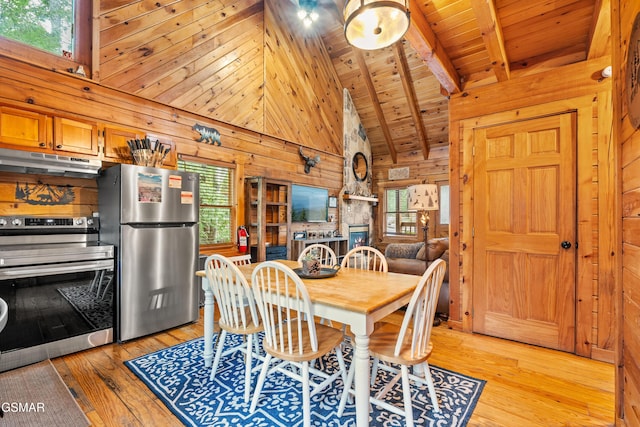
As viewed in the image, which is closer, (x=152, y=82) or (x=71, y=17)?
(x=71, y=17)

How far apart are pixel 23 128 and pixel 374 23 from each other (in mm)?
3012

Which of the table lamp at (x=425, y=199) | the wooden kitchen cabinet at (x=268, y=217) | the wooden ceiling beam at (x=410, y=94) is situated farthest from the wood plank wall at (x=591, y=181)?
the wooden kitchen cabinet at (x=268, y=217)

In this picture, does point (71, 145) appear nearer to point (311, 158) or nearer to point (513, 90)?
point (311, 158)

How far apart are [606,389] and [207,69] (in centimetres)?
518

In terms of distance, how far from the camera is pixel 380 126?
23.4 feet

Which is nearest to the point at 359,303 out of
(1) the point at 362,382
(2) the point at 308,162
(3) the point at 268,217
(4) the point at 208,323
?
(1) the point at 362,382

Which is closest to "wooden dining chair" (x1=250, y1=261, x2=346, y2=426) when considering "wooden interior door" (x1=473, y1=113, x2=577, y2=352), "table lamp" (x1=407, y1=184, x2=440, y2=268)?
"wooden interior door" (x1=473, y1=113, x2=577, y2=352)

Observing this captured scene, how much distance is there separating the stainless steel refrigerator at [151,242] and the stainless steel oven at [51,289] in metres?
0.14

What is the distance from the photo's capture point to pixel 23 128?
8.65ft

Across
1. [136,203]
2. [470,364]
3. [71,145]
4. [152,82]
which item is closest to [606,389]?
[470,364]

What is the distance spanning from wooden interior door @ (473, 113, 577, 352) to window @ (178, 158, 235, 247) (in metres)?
3.25

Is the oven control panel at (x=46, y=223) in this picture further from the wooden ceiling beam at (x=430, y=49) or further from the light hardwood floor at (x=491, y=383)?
the wooden ceiling beam at (x=430, y=49)

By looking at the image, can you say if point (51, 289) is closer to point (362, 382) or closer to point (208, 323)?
point (208, 323)

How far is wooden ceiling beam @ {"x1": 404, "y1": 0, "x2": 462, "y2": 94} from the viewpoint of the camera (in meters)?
2.43
